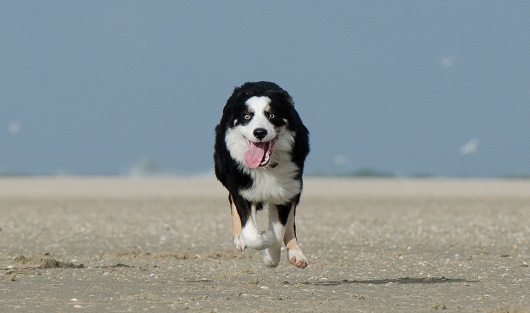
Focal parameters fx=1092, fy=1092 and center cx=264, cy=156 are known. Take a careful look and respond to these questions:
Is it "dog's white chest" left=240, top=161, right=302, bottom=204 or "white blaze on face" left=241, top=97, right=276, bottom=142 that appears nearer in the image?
"white blaze on face" left=241, top=97, right=276, bottom=142

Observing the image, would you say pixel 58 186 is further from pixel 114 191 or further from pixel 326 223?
pixel 326 223

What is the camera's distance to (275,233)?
11.0 meters

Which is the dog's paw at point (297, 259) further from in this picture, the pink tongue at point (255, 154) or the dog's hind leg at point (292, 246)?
the pink tongue at point (255, 154)

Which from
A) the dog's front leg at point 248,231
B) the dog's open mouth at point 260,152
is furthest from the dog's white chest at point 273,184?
the dog's open mouth at point 260,152

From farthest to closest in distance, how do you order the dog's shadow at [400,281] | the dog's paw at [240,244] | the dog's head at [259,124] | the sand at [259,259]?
the dog's shadow at [400,281]
the dog's paw at [240,244]
the sand at [259,259]
the dog's head at [259,124]

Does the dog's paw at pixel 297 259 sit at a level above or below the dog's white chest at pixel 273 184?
below

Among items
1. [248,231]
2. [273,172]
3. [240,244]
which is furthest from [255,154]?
[240,244]

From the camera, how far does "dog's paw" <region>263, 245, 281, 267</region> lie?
11.1 metres

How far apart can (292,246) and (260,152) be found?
130 cm

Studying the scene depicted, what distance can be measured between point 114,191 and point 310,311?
35.0m

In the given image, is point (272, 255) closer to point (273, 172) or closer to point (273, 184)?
point (273, 184)

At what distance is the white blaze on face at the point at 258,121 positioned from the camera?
10.2 meters

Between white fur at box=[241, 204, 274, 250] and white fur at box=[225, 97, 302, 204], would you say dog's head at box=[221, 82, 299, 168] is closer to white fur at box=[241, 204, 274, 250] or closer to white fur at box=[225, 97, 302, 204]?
white fur at box=[225, 97, 302, 204]

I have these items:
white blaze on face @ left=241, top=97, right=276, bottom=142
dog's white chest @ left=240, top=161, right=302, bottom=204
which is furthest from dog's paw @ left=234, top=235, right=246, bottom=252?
white blaze on face @ left=241, top=97, right=276, bottom=142
